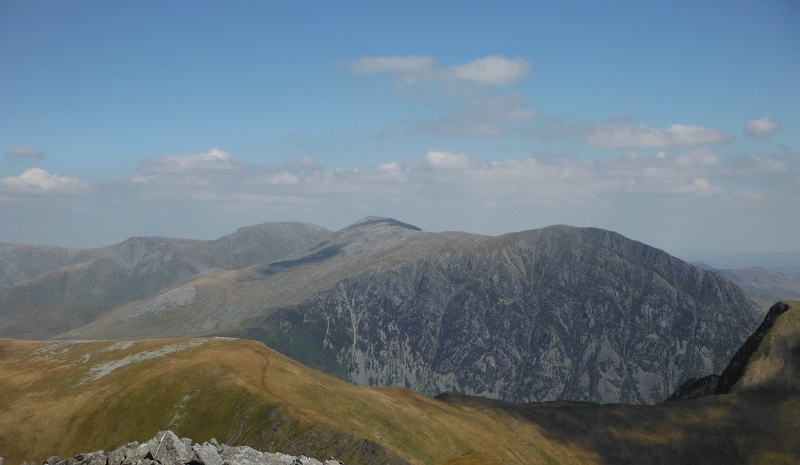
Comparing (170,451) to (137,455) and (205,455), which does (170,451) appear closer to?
(137,455)

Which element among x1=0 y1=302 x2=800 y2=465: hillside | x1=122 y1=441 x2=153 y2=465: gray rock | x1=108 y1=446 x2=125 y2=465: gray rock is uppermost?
x1=122 y1=441 x2=153 y2=465: gray rock

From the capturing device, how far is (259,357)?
133 metres

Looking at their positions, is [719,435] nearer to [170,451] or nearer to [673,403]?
[673,403]

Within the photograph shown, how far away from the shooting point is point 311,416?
98.9 metres

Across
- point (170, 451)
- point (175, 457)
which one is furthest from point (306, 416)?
point (175, 457)

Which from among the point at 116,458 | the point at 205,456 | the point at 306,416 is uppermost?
the point at 205,456

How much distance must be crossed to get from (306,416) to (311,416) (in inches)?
51.2

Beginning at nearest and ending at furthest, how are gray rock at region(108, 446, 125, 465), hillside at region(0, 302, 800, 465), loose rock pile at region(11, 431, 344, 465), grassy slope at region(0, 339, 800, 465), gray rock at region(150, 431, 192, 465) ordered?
gray rock at region(150, 431, 192, 465) < loose rock pile at region(11, 431, 344, 465) < gray rock at region(108, 446, 125, 465) < hillside at region(0, 302, 800, 465) < grassy slope at region(0, 339, 800, 465)

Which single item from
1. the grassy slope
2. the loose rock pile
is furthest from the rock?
the grassy slope

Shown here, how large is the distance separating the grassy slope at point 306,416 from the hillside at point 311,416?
0.36 meters

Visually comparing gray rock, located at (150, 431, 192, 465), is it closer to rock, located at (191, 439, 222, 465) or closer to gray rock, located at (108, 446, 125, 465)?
rock, located at (191, 439, 222, 465)

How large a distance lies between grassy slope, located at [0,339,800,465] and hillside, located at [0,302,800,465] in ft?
1.17

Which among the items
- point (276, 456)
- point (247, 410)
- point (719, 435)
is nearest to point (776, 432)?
point (719, 435)

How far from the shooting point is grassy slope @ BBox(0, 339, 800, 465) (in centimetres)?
10112
